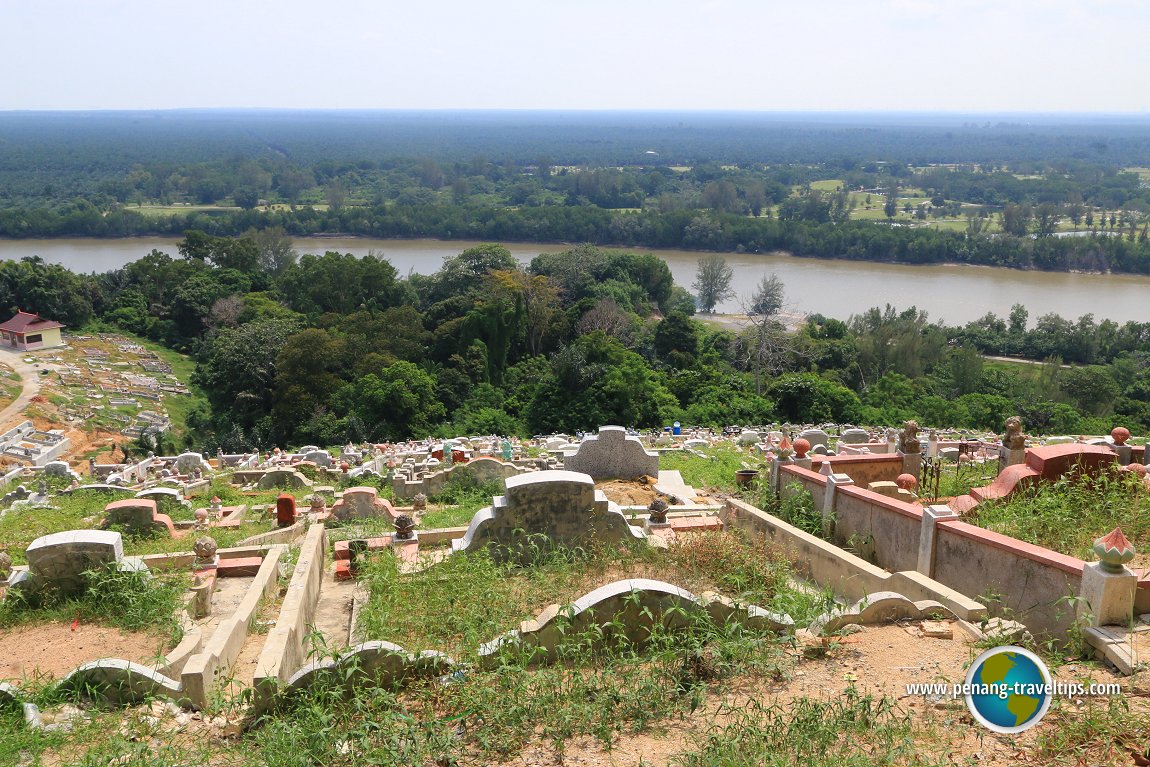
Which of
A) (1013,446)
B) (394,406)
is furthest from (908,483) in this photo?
(394,406)

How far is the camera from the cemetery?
548 cm

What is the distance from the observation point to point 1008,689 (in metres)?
5.21

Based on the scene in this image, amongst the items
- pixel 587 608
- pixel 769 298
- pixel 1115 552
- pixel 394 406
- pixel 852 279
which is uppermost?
pixel 1115 552

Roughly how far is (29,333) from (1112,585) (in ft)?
125

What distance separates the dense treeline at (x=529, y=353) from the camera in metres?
24.2

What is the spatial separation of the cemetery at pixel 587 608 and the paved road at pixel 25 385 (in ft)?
58.5

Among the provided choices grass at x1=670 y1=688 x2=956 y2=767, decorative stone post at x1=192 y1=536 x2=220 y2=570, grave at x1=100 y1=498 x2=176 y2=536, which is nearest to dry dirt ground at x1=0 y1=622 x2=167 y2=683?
decorative stone post at x1=192 y1=536 x2=220 y2=570

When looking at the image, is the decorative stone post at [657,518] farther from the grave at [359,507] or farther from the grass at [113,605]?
the grass at [113,605]

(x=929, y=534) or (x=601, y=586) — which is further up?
(x=929, y=534)

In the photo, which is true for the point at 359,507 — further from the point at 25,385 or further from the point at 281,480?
the point at 25,385

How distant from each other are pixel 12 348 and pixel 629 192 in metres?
72.0

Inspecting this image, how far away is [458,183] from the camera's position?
10706 cm

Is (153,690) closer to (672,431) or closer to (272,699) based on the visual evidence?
(272,699)

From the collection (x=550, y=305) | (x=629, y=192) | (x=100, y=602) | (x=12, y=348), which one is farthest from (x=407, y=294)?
(x=629, y=192)
